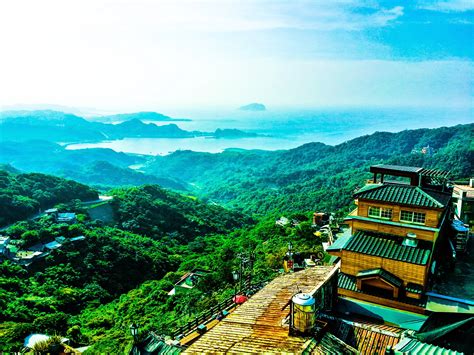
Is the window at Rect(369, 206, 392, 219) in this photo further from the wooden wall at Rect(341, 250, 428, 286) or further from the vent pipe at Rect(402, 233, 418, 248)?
the wooden wall at Rect(341, 250, 428, 286)

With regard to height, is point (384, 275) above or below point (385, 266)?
below

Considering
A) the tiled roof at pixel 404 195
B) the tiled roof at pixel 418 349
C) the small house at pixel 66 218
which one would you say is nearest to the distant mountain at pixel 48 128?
the small house at pixel 66 218

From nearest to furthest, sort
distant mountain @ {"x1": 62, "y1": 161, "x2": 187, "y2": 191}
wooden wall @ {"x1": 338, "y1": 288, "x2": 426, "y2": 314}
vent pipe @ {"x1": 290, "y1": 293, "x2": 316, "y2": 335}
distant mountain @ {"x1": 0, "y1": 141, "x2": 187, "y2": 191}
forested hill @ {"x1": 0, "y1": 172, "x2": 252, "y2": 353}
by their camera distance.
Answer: vent pipe @ {"x1": 290, "y1": 293, "x2": 316, "y2": 335}, wooden wall @ {"x1": 338, "y1": 288, "x2": 426, "y2": 314}, forested hill @ {"x1": 0, "y1": 172, "x2": 252, "y2": 353}, distant mountain @ {"x1": 62, "y1": 161, "x2": 187, "y2": 191}, distant mountain @ {"x1": 0, "y1": 141, "x2": 187, "y2": 191}

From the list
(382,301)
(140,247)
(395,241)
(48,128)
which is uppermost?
(395,241)

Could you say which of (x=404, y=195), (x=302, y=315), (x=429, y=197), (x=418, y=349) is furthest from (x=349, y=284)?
(x=302, y=315)

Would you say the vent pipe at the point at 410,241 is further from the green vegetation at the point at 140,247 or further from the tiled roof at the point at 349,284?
the green vegetation at the point at 140,247

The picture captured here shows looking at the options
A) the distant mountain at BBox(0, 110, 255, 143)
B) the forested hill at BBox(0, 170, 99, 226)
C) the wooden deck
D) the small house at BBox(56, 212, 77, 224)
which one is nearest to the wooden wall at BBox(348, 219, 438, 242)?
the wooden deck

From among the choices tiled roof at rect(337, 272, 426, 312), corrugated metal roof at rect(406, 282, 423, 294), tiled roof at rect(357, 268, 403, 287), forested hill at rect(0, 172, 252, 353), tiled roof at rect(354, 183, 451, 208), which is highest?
tiled roof at rect(354, 183, 451, 208)

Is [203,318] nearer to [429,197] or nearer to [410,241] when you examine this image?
[410,241]
